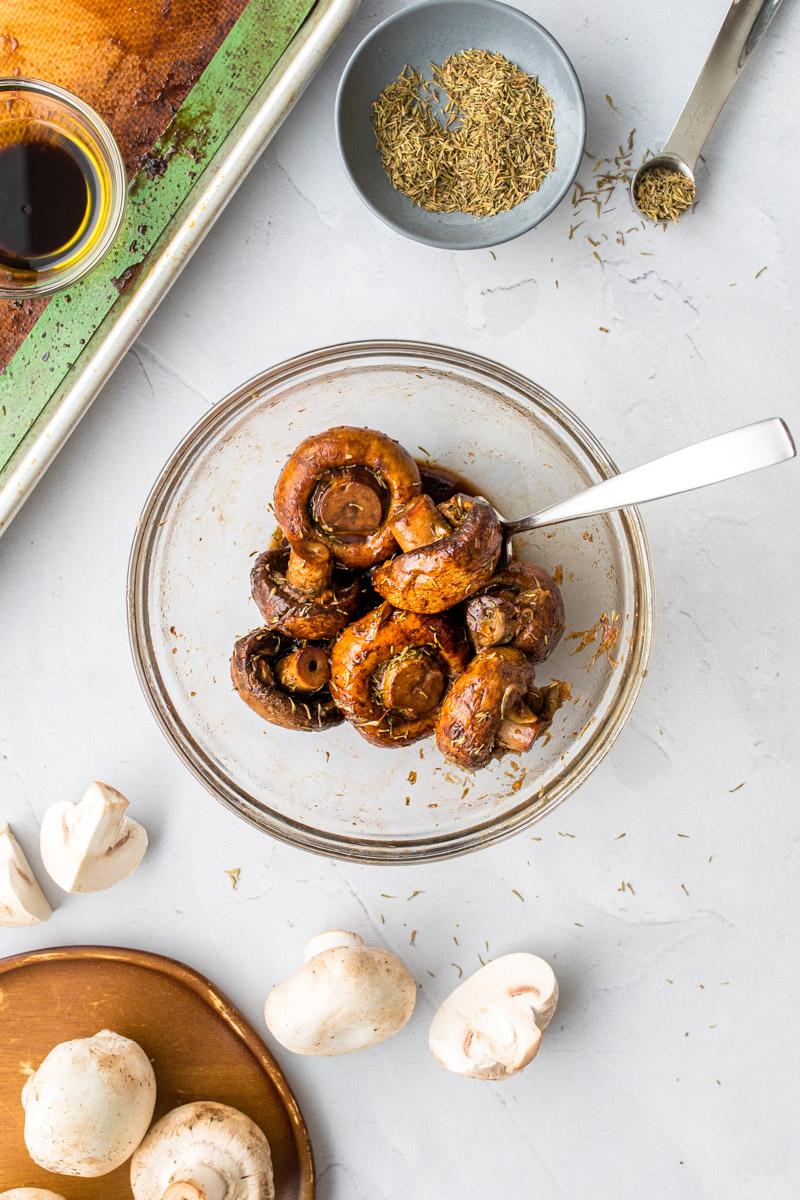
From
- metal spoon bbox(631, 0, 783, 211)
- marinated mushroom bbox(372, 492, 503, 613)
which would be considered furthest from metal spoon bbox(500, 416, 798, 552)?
metal spoon bbox(631, 0, 783, 211)

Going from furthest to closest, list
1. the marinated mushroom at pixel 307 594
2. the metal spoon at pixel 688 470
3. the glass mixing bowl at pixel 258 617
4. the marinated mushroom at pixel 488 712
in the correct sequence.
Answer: the glass mixing bowl at pixel 258 617 → the marinated mushroom at pixel 307 594 → the marinated mushroom at pixel 488 712 → the metal spoon at pixel 688 470

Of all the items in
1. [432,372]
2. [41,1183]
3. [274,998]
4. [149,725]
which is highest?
[432,372]

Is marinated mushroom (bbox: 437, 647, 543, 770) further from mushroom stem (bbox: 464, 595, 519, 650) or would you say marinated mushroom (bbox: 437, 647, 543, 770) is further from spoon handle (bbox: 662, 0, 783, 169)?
spoon handle (bbox: 662, 0, 783, 169)

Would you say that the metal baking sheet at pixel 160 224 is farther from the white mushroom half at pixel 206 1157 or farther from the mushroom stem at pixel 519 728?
the white mushroom half at pixel 206 1157

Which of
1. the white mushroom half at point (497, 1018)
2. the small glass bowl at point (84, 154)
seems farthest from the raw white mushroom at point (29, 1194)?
the small glass bowl at point (84, 154)

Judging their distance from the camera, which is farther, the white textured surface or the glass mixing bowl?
the white textured surface

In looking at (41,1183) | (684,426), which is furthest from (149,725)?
(684,426)

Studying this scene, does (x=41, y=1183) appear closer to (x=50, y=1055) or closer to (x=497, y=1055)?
(x=50, y=1055)
